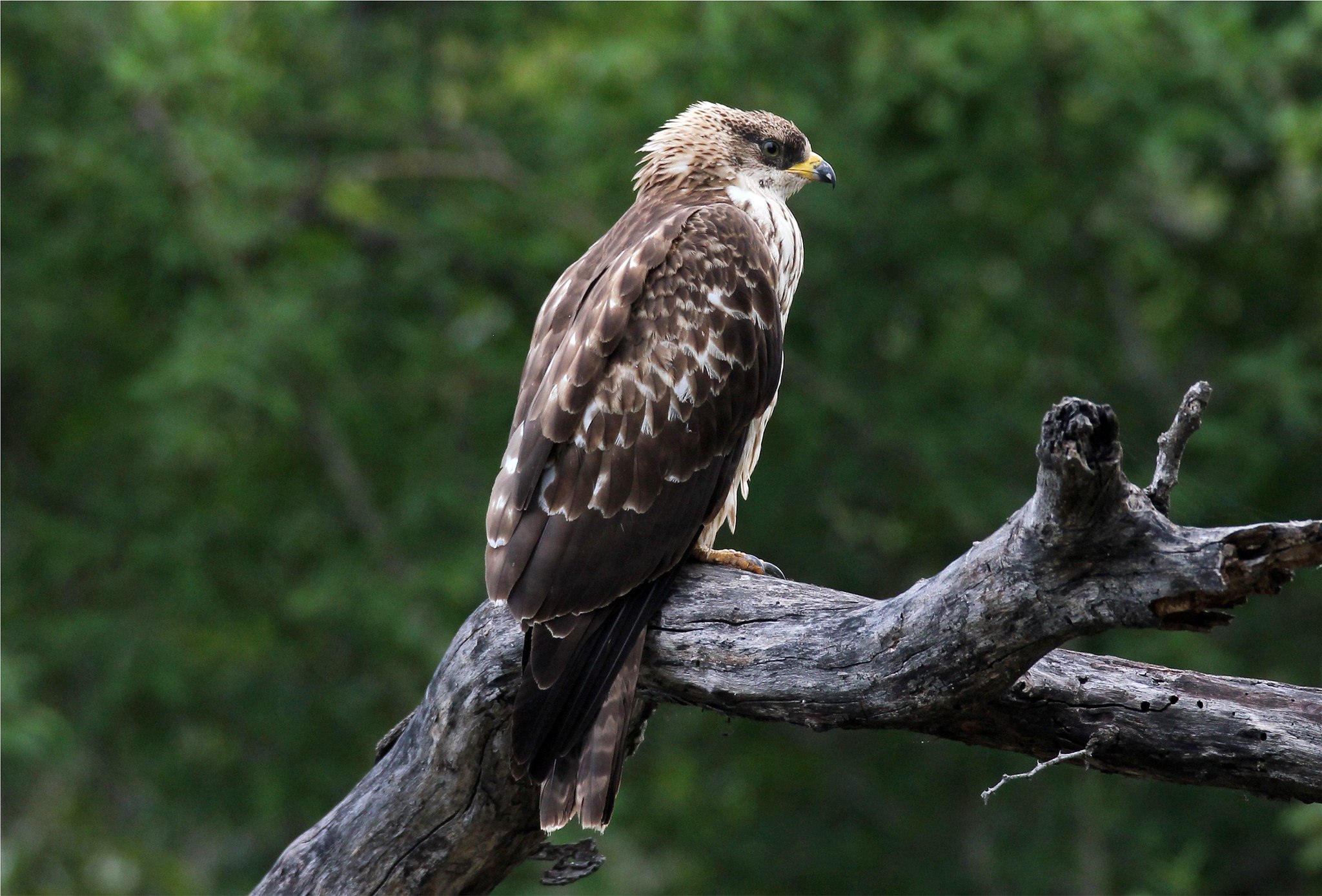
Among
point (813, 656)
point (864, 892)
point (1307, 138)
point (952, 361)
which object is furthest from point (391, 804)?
point (864, 892)

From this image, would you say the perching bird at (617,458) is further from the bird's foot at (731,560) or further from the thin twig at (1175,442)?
the thin twig at (1175,442)

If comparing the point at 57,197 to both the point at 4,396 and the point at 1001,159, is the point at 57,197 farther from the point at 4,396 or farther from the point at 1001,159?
the point at 1001,159

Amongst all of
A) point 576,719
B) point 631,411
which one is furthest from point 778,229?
point 576,719

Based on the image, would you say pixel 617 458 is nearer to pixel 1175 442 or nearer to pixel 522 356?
pixel 1175 442

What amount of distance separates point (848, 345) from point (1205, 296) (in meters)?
2.35

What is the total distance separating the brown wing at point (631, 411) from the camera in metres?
3.45

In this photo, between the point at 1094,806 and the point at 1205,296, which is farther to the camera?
the point at 1205,296

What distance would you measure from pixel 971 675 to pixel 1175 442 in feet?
2.12

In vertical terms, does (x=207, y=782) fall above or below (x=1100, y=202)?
below

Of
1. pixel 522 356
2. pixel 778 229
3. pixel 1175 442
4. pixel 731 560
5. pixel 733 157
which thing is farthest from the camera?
pixel 522 356

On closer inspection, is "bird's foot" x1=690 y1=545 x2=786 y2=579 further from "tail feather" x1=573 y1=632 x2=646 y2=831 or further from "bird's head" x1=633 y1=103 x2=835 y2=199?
"bird's head" x1=633 y1=103 x2=835 y2=199

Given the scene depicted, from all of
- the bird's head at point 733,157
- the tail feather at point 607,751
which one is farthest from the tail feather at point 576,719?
the bird's head at point 733,157

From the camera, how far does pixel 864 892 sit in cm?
932

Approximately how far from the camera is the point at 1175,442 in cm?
230
